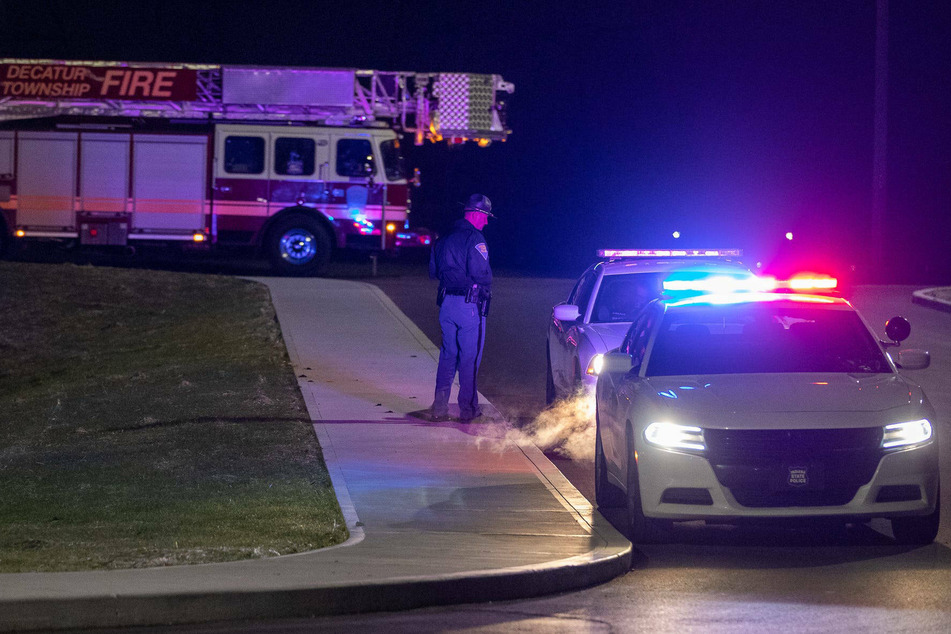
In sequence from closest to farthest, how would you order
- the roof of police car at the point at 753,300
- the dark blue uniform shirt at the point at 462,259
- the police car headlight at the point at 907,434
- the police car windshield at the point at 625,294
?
the police car headlight at the point at 907,434 → the roof of police car at the point at 753,300 → the dark blue uniform shirt at the point at 462,259 → the police car windshield at the point at 625,294

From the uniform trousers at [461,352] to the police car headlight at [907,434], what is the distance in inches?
189

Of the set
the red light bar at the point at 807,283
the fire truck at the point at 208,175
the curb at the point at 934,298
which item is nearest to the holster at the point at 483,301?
the red light bar at the point at 807,283

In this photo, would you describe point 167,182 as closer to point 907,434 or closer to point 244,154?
point 244,154

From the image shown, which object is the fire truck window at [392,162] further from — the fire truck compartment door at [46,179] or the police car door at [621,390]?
the police car door at [621,390]

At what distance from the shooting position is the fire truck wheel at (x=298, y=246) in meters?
26.5

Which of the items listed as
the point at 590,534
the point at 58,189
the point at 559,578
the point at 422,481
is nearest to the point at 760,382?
the point at 590,534

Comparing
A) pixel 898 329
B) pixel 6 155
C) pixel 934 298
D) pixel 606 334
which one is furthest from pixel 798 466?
pixel 6 155

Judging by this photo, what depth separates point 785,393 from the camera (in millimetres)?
7734

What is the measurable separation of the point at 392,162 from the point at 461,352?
14.8m

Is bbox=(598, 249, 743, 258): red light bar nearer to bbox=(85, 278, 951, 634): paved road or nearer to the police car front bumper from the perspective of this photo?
bbox=(85, 278, 951, 634): paved road

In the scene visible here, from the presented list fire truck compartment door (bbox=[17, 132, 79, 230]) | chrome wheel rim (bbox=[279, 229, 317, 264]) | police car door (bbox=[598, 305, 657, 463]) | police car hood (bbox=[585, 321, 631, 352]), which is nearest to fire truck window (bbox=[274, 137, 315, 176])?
chrome wheel rim (bbox=[279, 229, 317, 264])

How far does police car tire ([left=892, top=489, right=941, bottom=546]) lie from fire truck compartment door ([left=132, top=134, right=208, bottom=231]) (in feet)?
66.8

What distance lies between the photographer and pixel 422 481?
929 centimetres

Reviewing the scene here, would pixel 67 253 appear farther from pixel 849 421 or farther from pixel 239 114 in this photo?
pixel 849 421
